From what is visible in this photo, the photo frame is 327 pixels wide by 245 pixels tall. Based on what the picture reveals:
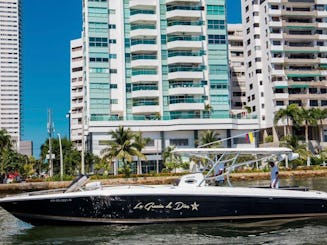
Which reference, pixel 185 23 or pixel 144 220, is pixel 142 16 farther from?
pixel 144 220

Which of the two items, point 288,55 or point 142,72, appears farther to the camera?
point 288,55

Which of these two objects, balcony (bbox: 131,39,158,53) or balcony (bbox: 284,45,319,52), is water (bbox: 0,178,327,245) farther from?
balcony (bbox: 284,45,319,52)

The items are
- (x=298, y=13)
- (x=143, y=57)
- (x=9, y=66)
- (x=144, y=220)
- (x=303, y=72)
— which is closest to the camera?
(x=144, y=220)

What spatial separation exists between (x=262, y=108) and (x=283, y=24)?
1496cm

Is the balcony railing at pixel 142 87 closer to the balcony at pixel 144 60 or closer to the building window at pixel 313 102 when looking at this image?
the balcony at pixel 144 60

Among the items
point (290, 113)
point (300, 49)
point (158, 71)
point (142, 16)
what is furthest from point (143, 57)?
point (300, 49)

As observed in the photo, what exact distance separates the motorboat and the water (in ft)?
0.85

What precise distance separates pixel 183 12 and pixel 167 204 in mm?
58978

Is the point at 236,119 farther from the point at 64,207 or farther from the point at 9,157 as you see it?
the point at 64,207

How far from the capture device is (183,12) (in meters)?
70.6

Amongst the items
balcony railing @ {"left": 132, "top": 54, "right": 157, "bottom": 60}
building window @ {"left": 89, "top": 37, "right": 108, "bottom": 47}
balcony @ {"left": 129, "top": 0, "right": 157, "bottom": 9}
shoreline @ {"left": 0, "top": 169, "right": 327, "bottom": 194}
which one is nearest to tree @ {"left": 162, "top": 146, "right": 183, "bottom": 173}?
shoreline @ {"left": 0, "top": 169, "right": 327, "bottom": 194}

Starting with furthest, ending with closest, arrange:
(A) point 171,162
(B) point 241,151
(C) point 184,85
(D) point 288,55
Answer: (D) point 288,55, (C) point 184,85, (A) point 171,162, (B) point 241,151

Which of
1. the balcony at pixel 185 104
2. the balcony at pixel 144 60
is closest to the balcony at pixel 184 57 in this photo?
the balcony at pixel 144 60

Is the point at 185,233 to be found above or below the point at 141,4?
below
